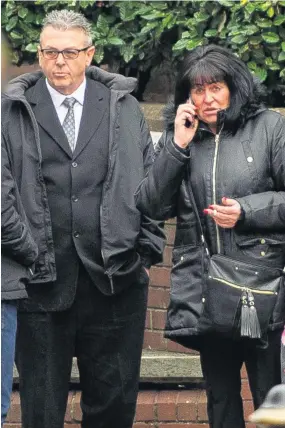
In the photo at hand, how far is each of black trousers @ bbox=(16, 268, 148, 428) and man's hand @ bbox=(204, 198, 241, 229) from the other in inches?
27.4

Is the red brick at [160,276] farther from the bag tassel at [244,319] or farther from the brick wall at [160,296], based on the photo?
the bag tassel at [244,319]

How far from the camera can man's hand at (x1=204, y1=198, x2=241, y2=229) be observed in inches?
209

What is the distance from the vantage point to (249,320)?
5.34 m

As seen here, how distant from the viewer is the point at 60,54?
5.78 metres

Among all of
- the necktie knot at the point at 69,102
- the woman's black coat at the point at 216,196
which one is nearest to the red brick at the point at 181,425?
the woman's black coat at the point at 216,196

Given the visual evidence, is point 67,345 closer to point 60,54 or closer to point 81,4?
point 60,54

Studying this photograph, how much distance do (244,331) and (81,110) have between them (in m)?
1.24

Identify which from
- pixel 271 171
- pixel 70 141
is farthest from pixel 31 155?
pixel 271 171

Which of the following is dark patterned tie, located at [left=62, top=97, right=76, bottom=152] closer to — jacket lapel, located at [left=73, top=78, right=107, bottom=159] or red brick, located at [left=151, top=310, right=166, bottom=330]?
jacket lapel, located at [left=73, top=78, right=107, bottom=159]

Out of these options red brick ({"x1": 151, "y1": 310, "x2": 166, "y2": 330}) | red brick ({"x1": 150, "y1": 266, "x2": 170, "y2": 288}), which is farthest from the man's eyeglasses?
red brick ({"x1": 151, "y1": 310, "x2": 166, "y2": 330})

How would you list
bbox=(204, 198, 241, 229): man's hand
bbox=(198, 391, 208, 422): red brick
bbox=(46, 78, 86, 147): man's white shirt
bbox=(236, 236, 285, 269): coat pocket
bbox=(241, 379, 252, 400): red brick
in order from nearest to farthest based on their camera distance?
bbox=(204, 198, 241, 229): man's hand < bbox=(236, 236, 285, 269): coat pocket < bbox=(46, 78, 86, 147): man's white shirt < bbox=(241, 379, 252, 400): red brick < bbox=(198, 391, 208, 422): red brick

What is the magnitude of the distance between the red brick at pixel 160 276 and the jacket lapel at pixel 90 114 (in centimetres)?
122

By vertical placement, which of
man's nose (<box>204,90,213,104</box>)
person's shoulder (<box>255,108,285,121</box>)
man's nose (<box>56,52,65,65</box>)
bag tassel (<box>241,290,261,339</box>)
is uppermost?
man's nose (<box>56,52,65,65</box>)

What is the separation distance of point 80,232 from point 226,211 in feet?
2.44
